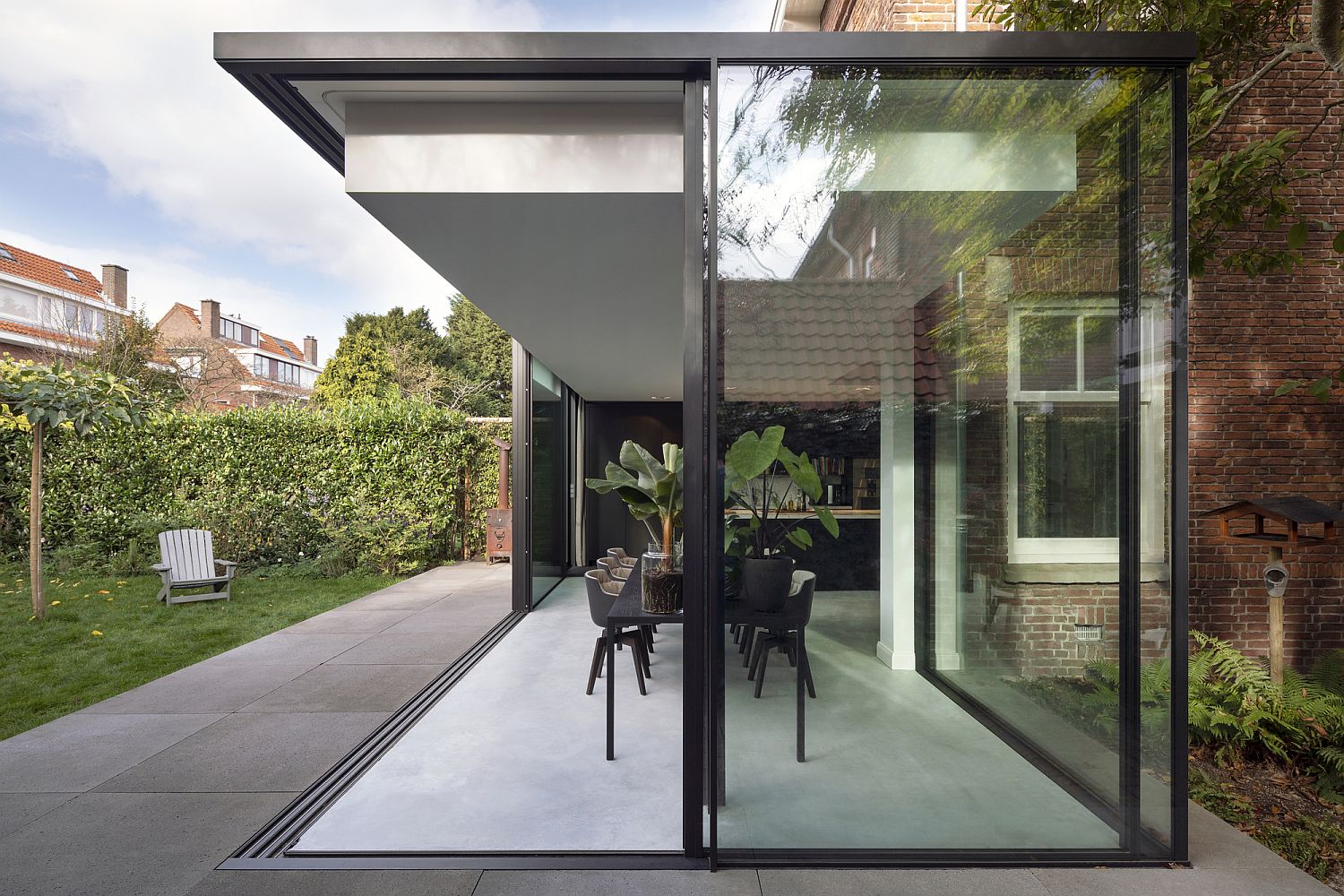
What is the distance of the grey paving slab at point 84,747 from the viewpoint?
2771 millimetres

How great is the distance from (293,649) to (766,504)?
14.6 ft

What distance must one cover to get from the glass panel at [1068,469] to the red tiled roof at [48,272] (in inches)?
924

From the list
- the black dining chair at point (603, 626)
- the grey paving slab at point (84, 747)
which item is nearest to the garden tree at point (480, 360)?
the black dining chair at point (603, 626)

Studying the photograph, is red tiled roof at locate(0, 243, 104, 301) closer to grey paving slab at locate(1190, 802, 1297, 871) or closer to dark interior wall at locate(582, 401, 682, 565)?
dark interior wall at locate(582, 401, 682, 565)

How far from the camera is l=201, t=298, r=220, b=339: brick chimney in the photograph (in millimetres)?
27531

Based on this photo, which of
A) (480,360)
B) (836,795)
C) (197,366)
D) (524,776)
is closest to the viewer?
(836,795)

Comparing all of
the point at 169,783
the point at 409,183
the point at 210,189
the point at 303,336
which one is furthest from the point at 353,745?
the point at 303,336

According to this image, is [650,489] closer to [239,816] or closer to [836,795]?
[836,795]

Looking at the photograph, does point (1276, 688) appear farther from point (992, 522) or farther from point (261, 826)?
point (261, 826)

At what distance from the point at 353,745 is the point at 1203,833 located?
12.3 feet

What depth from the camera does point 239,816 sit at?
2.51 m

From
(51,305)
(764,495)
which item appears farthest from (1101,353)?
(51,305)

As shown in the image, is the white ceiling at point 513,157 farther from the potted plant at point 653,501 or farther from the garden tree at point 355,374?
the garden tree at point 355,374

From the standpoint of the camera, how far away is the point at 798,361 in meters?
2.27
